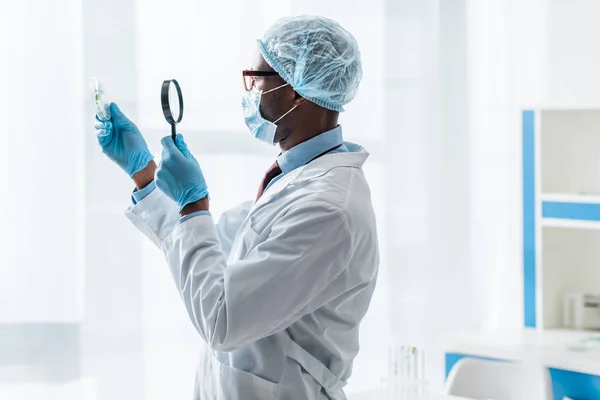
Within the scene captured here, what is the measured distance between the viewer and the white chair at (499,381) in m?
2.73

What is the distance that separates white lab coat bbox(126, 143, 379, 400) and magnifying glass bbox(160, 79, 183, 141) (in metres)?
0.15

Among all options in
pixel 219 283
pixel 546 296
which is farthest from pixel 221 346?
pixel 546 296

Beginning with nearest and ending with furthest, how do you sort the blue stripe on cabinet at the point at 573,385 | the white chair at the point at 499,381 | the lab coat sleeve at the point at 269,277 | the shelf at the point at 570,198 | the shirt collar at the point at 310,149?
1. the lab coat sleeve at the point at 269,277
2. the shirt collar at the point at 310,149
3. the white chair at the point at 499,381
4. the blue stripe on cabinet at the point at 573,385
5. the shelf at the point at 570,198

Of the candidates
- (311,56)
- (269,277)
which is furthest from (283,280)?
(311,56)

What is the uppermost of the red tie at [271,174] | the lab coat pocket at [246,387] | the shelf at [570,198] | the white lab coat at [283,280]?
the red tie at [271,174]

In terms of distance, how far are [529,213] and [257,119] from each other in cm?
183

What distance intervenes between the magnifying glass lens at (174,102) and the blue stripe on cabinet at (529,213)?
183cm

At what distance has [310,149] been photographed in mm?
1742

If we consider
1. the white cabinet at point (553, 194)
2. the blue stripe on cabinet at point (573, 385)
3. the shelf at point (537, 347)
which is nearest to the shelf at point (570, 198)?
the white cabinet at point (553, 194)

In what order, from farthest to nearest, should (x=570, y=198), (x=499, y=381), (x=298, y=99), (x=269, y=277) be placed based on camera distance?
1. (x=570, y=198)
2. (x=499, y=381)
3. (x=298, y=99)
4. (x=269, y=277)

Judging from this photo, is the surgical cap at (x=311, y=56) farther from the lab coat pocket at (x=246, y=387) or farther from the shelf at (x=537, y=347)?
the shelf at (x=537, y=347)

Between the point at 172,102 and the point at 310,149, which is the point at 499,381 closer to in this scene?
the point at 310,149

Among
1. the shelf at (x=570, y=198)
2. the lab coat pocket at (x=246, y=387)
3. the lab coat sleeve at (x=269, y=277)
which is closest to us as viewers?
the lab coat sleeve at (x=269, y=277)

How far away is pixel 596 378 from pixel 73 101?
1.82 metres
